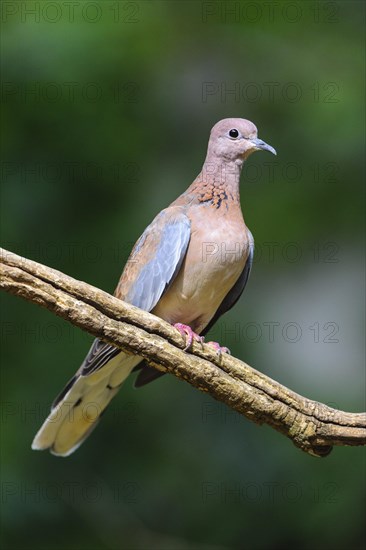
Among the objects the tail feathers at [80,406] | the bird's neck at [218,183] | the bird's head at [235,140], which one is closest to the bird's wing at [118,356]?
the tail feathers at [80,406]

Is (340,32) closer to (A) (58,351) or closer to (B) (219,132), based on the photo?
(B) (219,132)

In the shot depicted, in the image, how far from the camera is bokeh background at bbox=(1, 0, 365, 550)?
4.40 meters

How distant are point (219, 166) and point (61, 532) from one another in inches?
79.4

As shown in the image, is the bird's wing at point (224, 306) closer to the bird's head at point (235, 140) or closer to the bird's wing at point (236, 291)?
the bird's wing at point (236, 291)

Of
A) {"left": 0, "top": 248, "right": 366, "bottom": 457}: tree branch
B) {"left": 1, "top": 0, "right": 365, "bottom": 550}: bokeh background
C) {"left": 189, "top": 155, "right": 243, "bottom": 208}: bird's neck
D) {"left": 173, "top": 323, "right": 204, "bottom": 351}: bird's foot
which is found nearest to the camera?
{"left": 0, "top": 248, "right": 366, "bottom": 457}: tree branch

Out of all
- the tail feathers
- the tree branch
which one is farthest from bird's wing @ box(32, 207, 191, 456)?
the tree branch

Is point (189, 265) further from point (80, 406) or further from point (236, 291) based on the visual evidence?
point (80, 406)

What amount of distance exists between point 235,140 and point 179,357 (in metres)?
1.07

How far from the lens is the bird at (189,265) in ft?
11.5

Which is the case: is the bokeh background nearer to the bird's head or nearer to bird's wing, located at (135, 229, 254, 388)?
bird's wing, located at (135, 229, 254, 388)

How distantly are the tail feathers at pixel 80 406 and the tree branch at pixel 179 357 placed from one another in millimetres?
670

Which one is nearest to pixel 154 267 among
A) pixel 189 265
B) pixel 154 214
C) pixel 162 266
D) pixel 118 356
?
pixel 162 266

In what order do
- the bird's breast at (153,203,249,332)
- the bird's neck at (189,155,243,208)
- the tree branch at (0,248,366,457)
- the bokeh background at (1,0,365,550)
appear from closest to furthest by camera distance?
1. the tree branch at (0,248,366,457)
2. the bird's breast at (153,203,249,332)
3. the bird's neck at (189,155,243,208)
4. the bokeh background at (1,0,365,550)

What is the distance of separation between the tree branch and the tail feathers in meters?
0.67
